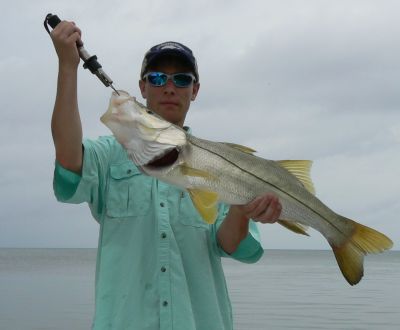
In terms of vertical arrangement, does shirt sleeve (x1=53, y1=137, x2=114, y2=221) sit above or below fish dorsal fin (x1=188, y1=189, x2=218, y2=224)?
above

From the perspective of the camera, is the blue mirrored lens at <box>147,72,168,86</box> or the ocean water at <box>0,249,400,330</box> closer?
A: the blue mirrored lens at <box>147,72,168,86</box>

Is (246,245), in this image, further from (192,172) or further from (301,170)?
(192,172)

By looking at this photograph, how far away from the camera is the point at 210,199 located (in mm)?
3527

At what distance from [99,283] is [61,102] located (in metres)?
1.20

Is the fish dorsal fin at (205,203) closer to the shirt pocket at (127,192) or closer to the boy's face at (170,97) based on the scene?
the shirt pocket at (127,192)

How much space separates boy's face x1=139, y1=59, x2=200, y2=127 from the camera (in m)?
4.21

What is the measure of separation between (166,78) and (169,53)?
0.21 meters

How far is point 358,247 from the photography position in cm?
392

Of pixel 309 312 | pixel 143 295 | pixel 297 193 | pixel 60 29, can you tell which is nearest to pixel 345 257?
pixel 297 193

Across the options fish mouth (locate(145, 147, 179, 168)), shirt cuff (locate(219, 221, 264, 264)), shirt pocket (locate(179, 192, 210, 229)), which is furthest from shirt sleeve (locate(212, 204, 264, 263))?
fish mouth (locate(145, 147, 179, 168))

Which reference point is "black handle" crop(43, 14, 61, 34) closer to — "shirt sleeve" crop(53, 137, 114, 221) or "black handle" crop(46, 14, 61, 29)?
"black handle" crop(46, 14, 61, 29)

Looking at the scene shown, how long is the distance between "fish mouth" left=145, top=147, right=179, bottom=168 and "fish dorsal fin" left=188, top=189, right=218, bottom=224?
216mm

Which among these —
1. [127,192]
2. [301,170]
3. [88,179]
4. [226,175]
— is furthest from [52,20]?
[301,170]

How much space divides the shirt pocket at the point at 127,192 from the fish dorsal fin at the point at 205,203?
525 millimetres
